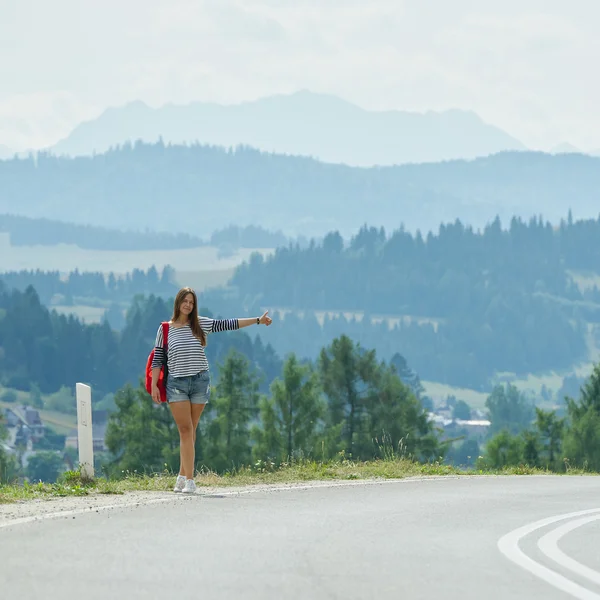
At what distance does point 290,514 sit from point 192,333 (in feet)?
10.2

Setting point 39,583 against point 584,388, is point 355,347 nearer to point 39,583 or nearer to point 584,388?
point 584,388

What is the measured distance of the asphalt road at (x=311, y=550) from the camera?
6.84 metres

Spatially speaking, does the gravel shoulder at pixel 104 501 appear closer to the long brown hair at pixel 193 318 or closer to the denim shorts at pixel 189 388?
the denim shorts at pixel 189 388

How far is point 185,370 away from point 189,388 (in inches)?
8.4

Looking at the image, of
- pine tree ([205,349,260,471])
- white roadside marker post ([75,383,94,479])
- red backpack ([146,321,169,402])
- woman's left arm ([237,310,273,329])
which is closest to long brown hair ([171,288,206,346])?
red backpack ([146,321,169,402])

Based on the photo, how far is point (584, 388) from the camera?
109500 millimetres

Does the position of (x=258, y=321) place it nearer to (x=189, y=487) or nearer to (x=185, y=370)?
(x=185, y=370)

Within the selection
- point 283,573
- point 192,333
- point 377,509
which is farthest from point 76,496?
point 283,573

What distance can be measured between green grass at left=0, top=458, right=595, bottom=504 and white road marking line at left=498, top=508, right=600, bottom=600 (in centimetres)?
452

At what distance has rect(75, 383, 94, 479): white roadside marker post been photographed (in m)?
13.8

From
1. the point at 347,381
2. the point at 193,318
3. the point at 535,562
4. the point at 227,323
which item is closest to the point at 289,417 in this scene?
the point at 347,381

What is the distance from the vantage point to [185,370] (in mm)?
13320

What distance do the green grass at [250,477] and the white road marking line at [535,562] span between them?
4.52 m

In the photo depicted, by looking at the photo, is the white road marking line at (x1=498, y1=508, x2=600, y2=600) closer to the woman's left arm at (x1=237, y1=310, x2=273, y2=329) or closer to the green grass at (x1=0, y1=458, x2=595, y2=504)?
the woman's left arm at (x1=237, y1=310, x2=273, y2=329)
